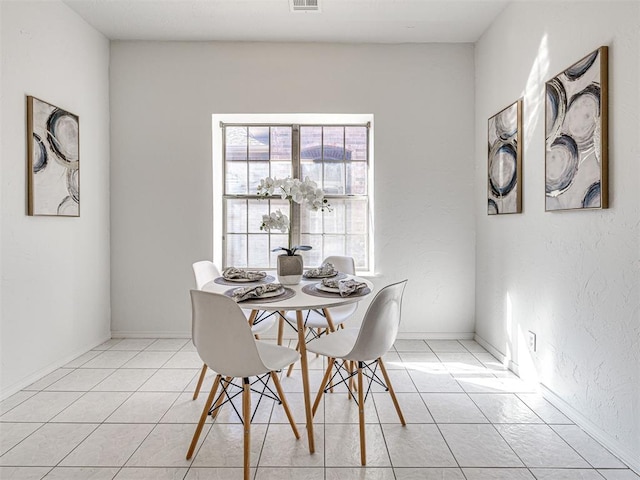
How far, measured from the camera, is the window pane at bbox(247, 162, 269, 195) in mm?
3680

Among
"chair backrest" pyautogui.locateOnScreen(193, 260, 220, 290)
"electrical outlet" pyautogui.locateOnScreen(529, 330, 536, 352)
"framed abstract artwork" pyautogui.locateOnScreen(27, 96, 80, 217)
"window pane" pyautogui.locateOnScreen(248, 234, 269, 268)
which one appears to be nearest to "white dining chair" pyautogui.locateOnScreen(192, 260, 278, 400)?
"chair backrest" pyautogui.locateOnScreen(193, 260, 220, 290)

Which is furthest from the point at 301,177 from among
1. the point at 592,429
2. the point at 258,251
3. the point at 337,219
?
the point at 592,429

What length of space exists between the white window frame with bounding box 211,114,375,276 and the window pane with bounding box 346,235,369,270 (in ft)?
0.20

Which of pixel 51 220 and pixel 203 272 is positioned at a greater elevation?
pixel 51 220

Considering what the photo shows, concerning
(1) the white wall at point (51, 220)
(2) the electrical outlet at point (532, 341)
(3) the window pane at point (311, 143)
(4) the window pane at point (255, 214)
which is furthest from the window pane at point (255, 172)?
(2) the electrical outlet at point (532, 341)

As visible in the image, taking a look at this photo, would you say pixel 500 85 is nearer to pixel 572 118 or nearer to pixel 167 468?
pixel 572 118

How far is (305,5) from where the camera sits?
2.78m

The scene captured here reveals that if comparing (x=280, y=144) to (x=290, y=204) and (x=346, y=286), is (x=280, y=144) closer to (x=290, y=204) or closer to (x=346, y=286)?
(x=290, y=204)

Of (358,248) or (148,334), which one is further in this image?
(358,248)

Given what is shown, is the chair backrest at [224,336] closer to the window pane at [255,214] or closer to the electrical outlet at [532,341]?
the electrical outlet at [532,341]

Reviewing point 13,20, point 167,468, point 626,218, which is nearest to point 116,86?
point 13,20

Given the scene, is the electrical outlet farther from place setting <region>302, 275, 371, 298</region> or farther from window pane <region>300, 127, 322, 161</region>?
window pane <region>300, 127, 322, 161</region>

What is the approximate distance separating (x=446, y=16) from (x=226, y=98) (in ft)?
6.60

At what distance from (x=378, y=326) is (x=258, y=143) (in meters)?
2.55
